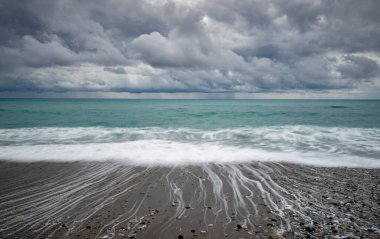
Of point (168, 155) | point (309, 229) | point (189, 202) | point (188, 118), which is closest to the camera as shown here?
point (309, 229)

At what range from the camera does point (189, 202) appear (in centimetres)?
530

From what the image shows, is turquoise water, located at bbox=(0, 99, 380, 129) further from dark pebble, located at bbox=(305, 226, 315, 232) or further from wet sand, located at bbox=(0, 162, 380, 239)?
dark pebble, located at bbox=(305, 226, 315, 232)

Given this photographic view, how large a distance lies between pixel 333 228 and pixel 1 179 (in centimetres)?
902

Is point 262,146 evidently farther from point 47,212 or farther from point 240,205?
point 47,212

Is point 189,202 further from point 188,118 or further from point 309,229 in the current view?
point 188,118

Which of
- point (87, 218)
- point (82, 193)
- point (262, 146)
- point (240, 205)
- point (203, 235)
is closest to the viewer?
point (203, 235)

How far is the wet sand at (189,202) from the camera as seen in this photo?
13.5 feet

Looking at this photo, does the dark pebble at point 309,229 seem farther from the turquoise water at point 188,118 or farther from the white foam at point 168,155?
the turquoise water at point 188,118

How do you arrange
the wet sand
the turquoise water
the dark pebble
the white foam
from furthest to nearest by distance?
the turquoise water < the white foam < the wet sand < the dark pebble

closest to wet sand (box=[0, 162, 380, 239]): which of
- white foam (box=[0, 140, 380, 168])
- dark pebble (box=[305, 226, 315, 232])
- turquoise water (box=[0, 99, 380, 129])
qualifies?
dark pebble (box=[305, 226, 315, 232])

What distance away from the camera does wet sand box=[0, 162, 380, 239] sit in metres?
4.12

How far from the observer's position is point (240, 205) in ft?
16.9

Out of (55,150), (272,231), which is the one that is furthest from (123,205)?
(55,150)

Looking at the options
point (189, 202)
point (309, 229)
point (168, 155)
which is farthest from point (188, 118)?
point (309, 229)
